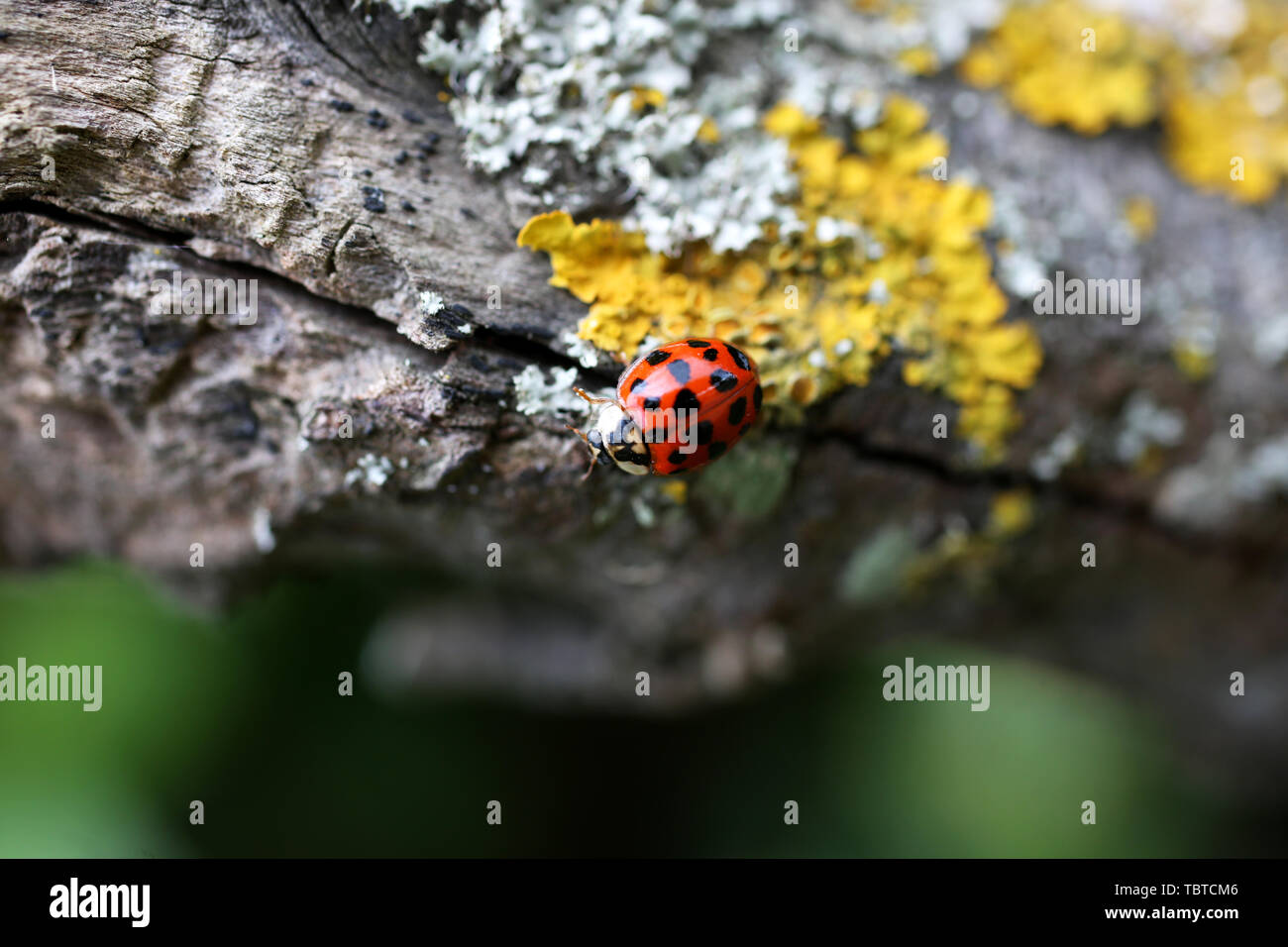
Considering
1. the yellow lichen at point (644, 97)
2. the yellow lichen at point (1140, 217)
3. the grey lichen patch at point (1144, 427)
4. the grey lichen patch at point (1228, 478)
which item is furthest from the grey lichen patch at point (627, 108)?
the grey lichen patch at point (1228, 478)

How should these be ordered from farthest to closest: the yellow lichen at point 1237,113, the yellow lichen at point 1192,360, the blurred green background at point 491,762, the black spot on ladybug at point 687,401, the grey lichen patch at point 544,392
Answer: the blurred green background at point 491,762 < the yellow lichen at point 1237,113 < the yellow lichen at point 1192,360 < the grey lichen patch at point 544,392 < the black spot on ladybug at point 687,401

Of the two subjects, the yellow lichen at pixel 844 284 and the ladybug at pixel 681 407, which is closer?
the ladybug at pixel 681 407

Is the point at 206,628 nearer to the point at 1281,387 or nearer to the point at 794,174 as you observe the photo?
the point at 794,174

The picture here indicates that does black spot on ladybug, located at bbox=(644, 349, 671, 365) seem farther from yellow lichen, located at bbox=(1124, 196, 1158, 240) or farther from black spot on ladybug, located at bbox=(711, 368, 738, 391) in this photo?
yellow lichen, located at bbox=(1124, 196, 1158, 240)

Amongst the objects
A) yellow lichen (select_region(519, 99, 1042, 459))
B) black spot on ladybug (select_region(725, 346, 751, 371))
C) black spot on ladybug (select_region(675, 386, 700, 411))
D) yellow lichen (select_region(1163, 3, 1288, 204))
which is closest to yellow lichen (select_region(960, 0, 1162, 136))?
yellow lichen (select_region(1163, 3, 1288, 204))

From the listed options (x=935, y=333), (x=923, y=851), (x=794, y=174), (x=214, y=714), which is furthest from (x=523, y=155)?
(x=923, y=851)

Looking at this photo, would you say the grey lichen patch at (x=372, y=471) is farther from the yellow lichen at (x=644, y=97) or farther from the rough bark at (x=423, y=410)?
the yellow lichen at (x=644, y=97)

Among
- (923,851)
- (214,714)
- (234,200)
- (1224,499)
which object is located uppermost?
(234,200)

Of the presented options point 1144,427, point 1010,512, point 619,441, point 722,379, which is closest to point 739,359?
point 722,379

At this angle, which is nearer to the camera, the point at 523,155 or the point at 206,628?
the point at 523,155
